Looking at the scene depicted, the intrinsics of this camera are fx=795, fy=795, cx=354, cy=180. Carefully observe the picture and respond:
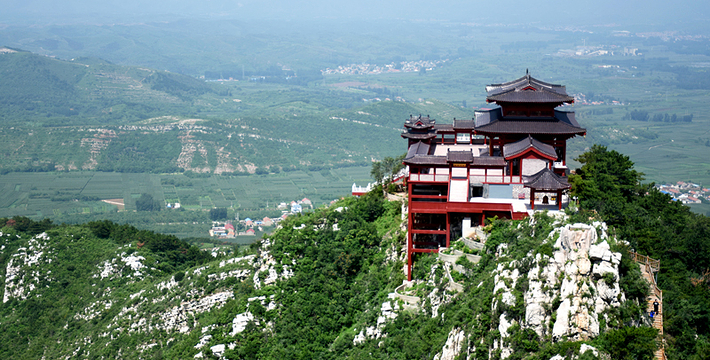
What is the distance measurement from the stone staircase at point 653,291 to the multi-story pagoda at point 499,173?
4.67 metres

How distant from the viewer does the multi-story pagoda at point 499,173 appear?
35.2 meters

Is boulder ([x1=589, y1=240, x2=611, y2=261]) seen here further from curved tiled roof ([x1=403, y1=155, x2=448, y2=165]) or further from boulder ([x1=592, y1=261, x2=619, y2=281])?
curved tiled roof ([x1=403, y1=155, x2=448, y2=165])

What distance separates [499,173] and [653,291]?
1137 cm

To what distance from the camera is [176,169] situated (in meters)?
154

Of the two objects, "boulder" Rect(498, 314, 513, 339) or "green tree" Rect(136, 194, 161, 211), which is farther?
"green tree" Rect(136, 194, 161, 211)

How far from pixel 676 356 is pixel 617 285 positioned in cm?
298

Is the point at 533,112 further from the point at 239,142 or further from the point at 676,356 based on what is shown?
the point at 239,142

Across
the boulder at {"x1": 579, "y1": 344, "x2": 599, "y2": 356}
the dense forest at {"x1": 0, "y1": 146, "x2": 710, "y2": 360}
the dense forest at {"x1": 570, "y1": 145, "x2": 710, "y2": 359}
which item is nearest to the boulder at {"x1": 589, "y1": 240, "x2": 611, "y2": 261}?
the dense forest at {"x1": 0, "y1": 146, "x2": 710, "y2": 360}

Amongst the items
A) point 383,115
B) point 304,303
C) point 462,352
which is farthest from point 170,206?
point 462,352

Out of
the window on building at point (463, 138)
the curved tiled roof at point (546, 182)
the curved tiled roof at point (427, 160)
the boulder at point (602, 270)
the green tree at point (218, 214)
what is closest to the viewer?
the boulder at point (602, 270)

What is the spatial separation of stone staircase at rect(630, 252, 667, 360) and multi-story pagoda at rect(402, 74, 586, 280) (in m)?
4.67

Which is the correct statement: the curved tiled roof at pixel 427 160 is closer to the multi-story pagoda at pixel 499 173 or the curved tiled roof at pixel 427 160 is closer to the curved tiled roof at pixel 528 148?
the multi-story pagoda at pixel 499 173

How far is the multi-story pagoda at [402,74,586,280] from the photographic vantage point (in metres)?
35.2

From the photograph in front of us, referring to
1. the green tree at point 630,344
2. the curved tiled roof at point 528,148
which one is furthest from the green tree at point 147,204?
the green tree at point 630,344
